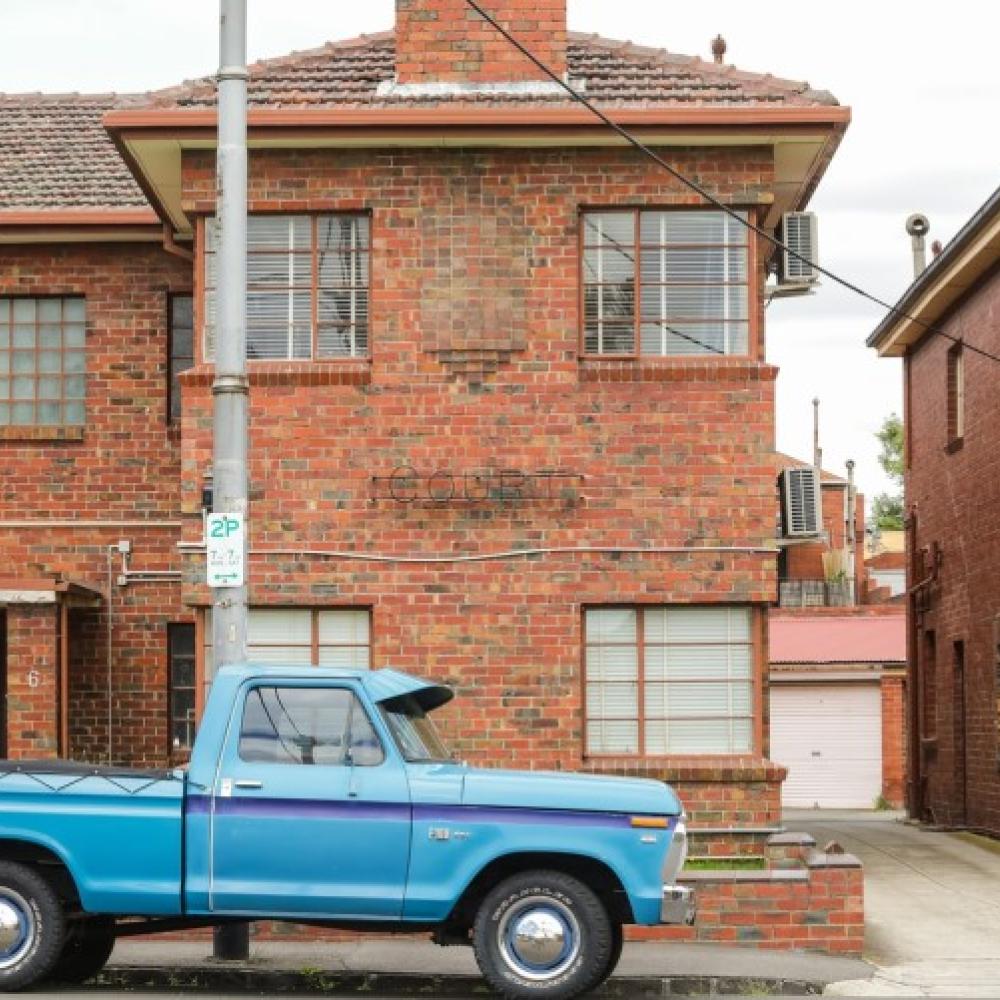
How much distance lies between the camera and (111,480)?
22.1 m

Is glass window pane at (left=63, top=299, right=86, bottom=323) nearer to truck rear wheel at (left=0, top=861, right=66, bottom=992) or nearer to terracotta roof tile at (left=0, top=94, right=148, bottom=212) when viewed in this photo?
terracotta roof tile at (left=0, top=94, right=148, bottom=212)

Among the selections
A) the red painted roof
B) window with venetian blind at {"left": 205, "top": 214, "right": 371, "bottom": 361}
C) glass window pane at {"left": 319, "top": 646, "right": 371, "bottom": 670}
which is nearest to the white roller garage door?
the red painted roof

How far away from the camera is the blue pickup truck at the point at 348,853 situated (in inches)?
489

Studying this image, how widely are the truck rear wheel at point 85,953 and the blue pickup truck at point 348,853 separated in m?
0.53

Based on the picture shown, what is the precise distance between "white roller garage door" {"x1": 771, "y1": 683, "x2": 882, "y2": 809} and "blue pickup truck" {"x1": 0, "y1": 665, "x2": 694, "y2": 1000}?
1070 inches

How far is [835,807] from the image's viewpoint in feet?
130

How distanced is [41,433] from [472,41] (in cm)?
612

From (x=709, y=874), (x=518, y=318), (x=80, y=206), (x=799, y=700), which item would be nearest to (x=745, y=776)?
(x=709, y=874)

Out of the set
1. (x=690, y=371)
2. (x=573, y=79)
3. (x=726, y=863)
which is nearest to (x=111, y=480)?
(x=573, y=79)

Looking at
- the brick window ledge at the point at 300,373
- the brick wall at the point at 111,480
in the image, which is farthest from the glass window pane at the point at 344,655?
the brick wall at the point at 111,480

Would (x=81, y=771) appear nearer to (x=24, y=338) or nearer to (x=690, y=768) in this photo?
(x=690, y=768)

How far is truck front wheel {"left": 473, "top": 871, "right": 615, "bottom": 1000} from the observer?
1238 centimetres

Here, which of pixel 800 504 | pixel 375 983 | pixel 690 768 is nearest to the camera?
pixel 375 983

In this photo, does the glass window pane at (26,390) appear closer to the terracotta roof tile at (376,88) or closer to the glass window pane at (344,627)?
the terracotta roof tile at (376,88)
